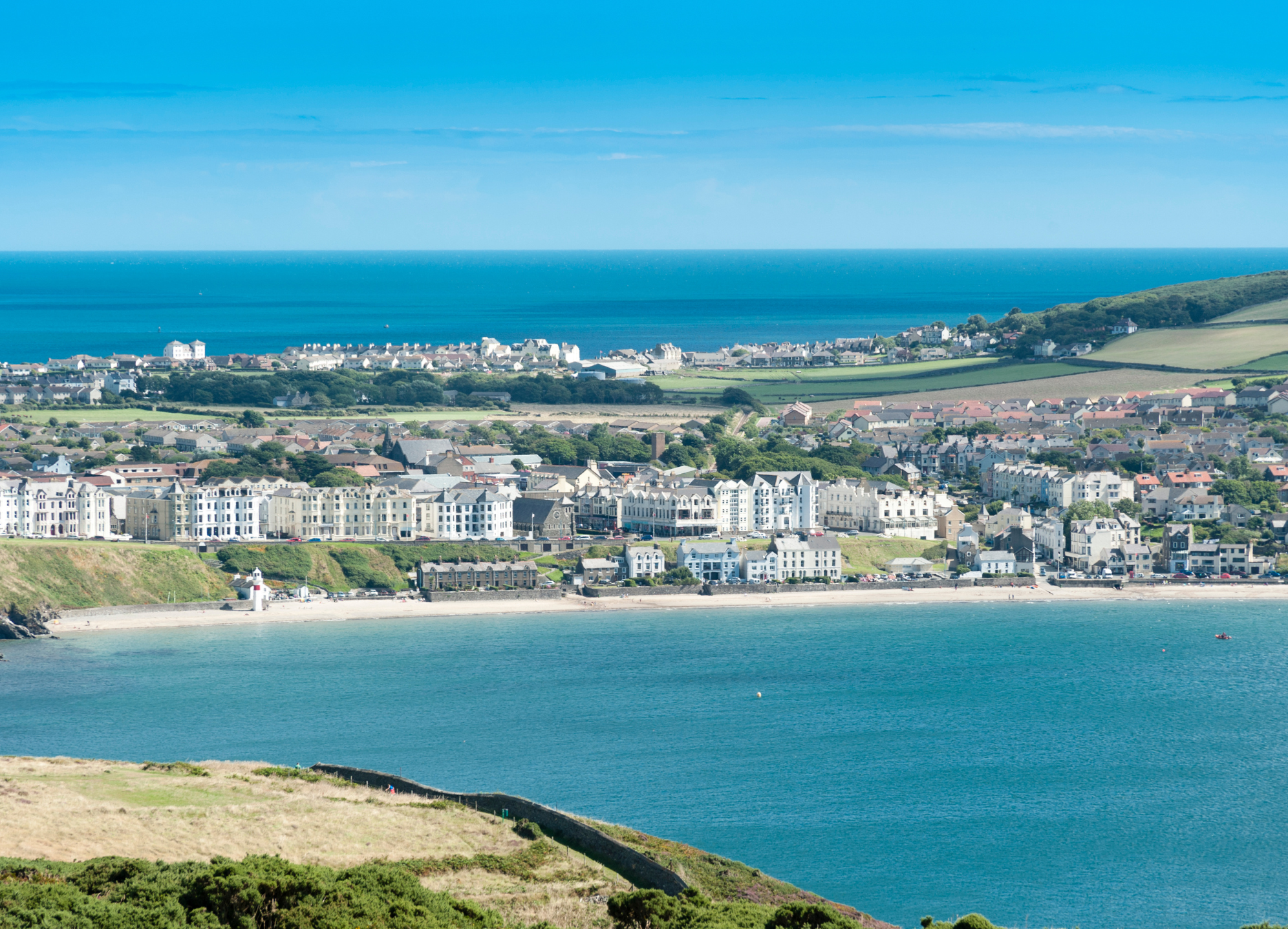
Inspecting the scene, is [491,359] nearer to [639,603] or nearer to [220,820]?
[639,603]

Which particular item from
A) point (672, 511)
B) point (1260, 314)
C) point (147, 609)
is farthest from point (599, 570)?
point (1260, 314)

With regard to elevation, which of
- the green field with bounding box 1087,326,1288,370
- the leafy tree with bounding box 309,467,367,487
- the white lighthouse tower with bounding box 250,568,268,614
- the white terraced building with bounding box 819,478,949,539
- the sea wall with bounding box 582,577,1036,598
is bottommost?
the sea wall with bounding box 582,577,1036,598

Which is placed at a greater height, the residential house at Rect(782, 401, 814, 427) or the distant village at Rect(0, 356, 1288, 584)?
the residential house at Rect(782, 401, 814, 427)

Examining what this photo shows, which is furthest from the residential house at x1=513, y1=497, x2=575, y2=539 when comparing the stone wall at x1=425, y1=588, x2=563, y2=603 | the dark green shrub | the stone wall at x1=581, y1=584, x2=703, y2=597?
the dark green shrub

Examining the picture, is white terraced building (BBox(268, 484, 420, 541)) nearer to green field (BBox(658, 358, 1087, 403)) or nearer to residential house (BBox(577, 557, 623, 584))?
residential house (BBox(577, 557, 623, 584))

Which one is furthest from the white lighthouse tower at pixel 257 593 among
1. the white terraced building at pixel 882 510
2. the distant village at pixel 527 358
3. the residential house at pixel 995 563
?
the distant village at pixel 527 358

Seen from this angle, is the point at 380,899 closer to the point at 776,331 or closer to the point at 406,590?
the point at 406,590
